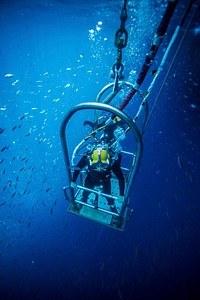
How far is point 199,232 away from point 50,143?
11.8 metres

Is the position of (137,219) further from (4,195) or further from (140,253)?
(4,195)

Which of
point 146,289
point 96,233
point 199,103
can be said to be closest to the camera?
point 146,289

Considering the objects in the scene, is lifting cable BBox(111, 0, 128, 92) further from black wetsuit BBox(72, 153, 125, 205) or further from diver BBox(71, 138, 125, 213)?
black wetsuit BBox(72, 153, 125, 205)

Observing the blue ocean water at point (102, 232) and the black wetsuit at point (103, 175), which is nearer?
the black wetsuit at point (103, 175)

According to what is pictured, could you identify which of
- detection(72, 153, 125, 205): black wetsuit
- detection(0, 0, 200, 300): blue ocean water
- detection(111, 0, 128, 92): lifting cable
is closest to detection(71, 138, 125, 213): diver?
detection(72, 153, 125, 205): black wetsuit

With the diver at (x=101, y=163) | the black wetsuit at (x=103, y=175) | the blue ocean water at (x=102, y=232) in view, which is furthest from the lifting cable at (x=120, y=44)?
the blue ocean water at (x=102, y=232)

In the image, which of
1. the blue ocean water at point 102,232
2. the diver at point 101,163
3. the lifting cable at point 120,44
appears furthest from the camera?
the blue ocean water at point 102,232

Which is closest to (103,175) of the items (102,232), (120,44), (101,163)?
(101,163)

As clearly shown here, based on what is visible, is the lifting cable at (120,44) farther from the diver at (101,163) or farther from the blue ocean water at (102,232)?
the blue ocean water at (102,232)

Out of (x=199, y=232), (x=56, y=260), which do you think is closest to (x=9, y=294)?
(x=56, y=260)

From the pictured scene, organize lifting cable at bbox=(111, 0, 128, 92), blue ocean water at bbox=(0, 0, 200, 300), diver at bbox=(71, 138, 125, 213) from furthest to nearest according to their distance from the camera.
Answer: blue ocean water at bbox=(0, 0, 200, 300)
diver at bbox=(71, 138, 125, 213)
lifting cable at bbox=(111, 0, 128, 92)

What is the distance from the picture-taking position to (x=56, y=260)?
5.93 meters

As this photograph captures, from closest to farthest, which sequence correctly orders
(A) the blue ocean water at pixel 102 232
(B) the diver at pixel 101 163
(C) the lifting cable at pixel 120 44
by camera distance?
(C) the lifting cable at pixel 120 44 → (B) the diver at pixel 101 163 → (A) the blue ocean water at pixel 102 232

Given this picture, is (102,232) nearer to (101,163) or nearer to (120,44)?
(101,163)
